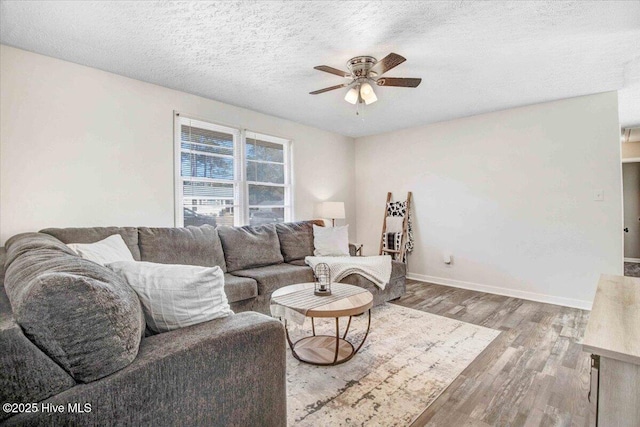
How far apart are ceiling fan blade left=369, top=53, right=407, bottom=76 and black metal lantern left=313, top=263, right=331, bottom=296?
1.64m

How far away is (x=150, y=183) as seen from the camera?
10.3ft

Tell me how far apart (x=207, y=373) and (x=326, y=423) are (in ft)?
3.05

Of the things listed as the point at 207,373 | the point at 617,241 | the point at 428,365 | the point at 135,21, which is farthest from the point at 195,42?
the point at 617,241

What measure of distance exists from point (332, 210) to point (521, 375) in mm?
3048

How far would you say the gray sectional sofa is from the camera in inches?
28.1

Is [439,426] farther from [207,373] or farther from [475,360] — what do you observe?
[207,373]

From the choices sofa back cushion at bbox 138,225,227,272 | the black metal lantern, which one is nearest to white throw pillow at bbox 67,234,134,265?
sofa back cushion at bbox 138,225,227,272

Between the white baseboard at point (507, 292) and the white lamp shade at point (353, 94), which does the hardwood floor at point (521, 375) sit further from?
the white lamp shade at point (353, 94)

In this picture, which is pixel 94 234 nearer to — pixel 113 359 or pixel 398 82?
pixel 113 359

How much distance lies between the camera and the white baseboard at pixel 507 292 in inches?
140

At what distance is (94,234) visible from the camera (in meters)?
2.52

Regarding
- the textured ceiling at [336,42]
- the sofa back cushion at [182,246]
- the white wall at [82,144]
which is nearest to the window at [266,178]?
the white wall at [82,144]

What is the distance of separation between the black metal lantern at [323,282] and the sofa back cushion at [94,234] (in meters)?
1.59

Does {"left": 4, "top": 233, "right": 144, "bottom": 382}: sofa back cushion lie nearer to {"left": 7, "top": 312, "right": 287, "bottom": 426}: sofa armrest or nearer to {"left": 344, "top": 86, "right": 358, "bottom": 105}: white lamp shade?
{"left": 7, "top": 312, "right": 287, "bottom": 426}: sofa armrest
